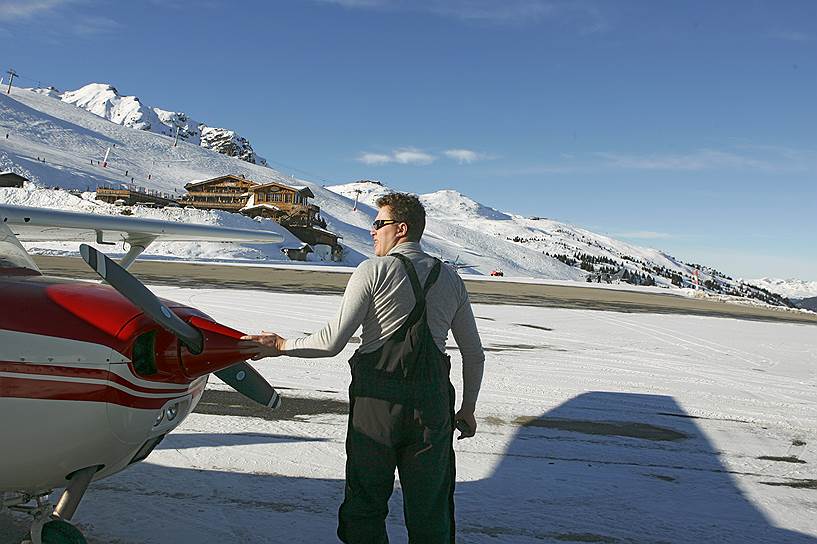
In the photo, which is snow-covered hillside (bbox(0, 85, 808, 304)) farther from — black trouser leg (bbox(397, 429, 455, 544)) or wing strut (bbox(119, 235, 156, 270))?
black trouser leg (bbox(397, 429, 455, 544))

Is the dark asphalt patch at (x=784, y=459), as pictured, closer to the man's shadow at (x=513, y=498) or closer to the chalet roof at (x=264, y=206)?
the man's shadow at (x=513, y=498)

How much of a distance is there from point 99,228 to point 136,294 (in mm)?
3266

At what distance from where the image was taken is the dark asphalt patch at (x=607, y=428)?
578 centimetres

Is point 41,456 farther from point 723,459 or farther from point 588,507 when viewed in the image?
point 723,459

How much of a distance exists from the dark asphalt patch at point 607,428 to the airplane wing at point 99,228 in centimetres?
363

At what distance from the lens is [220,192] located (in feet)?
246

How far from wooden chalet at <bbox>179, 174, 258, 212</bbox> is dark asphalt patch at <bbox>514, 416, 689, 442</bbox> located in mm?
69482

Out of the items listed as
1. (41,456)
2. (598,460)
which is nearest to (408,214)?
(41,456)

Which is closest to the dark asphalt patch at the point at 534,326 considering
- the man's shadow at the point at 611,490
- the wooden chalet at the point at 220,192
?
the man's shadow at the point at 611,490

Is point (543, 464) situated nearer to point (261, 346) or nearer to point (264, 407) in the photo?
point (264, 407)

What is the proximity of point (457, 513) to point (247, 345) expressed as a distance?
76.3 inches

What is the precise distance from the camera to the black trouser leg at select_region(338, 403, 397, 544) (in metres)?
2.69

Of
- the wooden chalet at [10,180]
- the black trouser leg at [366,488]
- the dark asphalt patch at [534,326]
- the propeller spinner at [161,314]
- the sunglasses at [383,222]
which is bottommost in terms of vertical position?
the black trouser leg at [366,488]

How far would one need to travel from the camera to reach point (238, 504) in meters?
3.80
